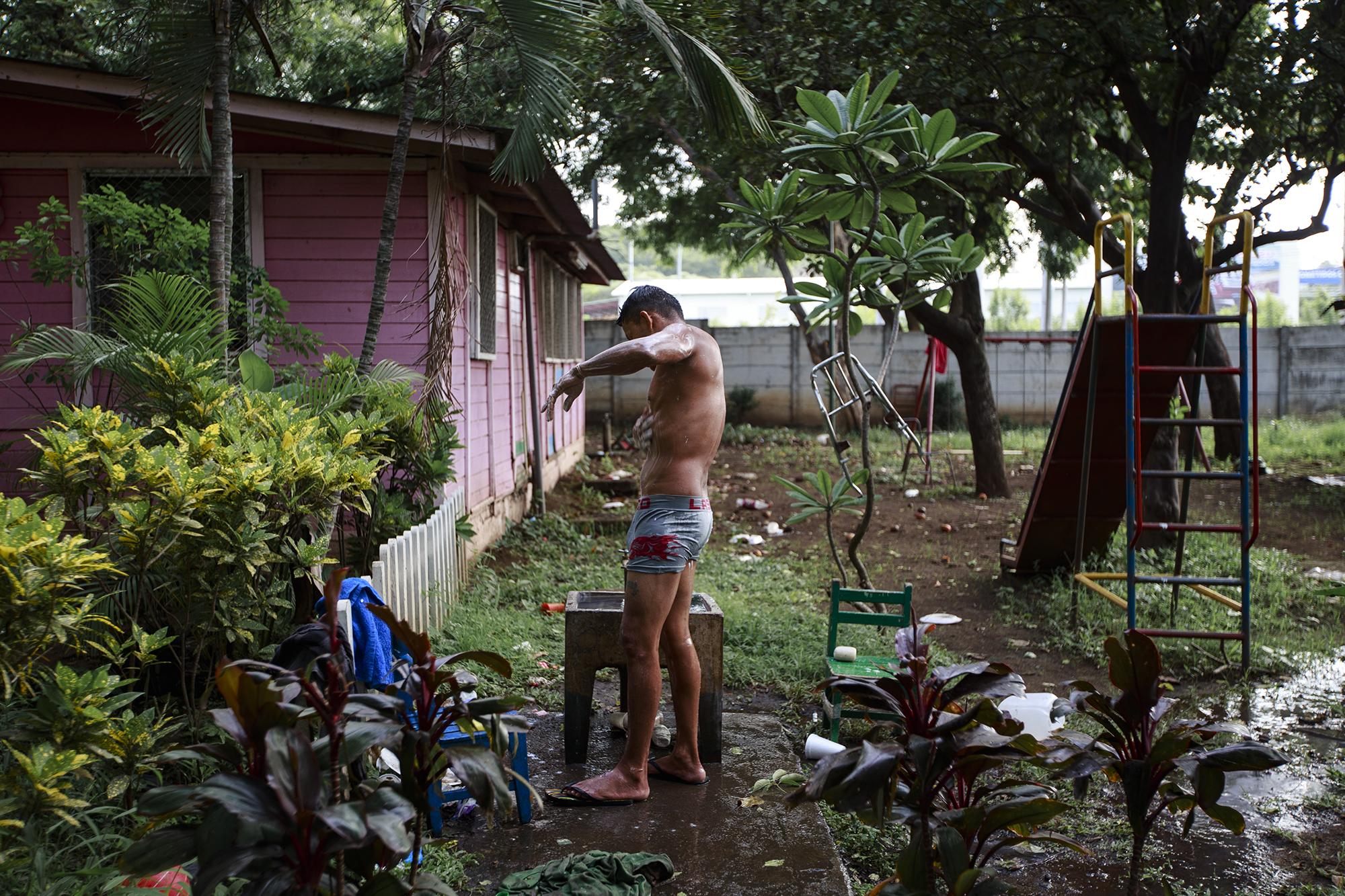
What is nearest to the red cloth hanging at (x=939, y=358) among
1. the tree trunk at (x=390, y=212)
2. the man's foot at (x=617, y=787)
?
the tree trunk at (x=390, y=212)

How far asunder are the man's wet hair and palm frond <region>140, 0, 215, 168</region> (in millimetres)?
3439

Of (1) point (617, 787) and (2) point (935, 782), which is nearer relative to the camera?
(2) point (935, 782)

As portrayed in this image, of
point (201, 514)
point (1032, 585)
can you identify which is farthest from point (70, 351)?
point (1032, 585)

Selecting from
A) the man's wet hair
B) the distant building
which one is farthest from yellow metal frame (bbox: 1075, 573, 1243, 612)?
the distant building

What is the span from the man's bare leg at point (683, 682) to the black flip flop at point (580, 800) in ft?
0.98

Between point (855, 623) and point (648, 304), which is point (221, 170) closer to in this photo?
point (648, 304)

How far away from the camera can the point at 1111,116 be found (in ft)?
32.9

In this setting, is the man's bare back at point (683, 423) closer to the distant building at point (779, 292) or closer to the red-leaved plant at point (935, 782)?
the red-leaved plant at point (935, 782)

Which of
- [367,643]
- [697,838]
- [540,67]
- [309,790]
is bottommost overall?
[697,838]

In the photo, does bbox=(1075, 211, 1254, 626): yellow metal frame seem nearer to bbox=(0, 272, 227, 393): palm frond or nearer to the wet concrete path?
the wet concrete path

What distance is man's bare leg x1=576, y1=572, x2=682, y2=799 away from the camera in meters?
3.78

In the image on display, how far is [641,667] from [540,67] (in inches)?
152

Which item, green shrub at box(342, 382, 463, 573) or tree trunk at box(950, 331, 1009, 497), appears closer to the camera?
green shrub at box(342, 382, 463, 573)

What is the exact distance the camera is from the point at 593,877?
2975 millimetres
